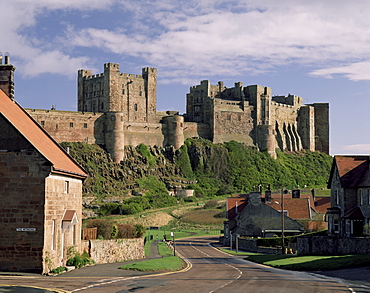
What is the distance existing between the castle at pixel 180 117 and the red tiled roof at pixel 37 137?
7550 centimetres

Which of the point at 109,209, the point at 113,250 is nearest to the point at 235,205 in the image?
the point at 109,209

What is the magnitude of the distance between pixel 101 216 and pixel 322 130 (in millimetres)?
85578

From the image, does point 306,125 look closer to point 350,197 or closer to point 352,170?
point 352,170

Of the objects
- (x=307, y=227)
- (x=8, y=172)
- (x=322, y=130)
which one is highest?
(x=322, y=130)

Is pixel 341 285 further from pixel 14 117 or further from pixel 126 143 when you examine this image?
pixel 126 143

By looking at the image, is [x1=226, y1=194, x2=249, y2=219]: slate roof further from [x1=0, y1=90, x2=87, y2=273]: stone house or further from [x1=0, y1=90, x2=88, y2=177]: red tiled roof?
[x1=0, y1=90, x2=87, y2=273]: stone house

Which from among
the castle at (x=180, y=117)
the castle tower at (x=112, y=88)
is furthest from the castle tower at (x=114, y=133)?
the castle tower at (x=112, y=88)

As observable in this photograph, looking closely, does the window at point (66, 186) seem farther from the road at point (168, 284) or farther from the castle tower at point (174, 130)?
the castle tower at point (174, 130)

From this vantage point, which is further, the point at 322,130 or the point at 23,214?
the point at 322,130

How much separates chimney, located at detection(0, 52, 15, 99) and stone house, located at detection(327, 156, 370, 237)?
27420 mm

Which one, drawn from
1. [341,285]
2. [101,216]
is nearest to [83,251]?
[341,285]

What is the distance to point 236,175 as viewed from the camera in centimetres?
13550

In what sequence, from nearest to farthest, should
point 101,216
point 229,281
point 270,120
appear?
point 229,281, point 101,216, point 270,120

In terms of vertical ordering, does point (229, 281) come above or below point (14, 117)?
below
